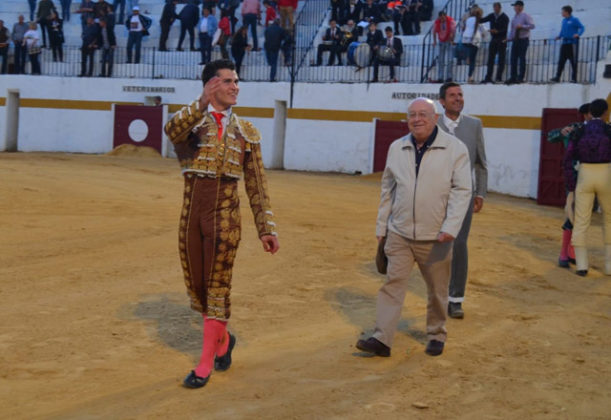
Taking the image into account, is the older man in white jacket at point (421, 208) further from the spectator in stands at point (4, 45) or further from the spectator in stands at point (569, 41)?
the spectator in stands at point (4, 45)

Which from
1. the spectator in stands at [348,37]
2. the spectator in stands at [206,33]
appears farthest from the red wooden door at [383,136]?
the spectator in stands at [206,33]

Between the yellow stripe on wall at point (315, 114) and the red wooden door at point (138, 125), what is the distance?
36cm

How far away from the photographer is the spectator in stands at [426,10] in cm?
2370

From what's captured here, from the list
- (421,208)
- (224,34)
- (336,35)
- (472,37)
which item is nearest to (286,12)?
(224,34)

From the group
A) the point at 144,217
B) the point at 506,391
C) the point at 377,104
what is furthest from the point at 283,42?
the point at 506,391

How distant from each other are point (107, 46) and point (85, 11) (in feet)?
6.40

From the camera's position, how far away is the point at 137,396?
536cm

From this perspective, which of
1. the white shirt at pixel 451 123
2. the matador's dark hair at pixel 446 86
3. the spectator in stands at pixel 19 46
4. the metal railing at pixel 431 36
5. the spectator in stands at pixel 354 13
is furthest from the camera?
the spectator in stands at pixel 19 46

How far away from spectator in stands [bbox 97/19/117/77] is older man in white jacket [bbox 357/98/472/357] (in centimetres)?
2122

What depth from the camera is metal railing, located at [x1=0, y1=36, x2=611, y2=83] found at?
19.3 metres

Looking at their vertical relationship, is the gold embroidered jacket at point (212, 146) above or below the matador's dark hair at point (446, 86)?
below

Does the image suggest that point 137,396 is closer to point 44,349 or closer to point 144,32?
point 44,349

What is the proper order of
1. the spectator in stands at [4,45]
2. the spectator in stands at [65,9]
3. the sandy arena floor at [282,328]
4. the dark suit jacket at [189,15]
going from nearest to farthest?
the sandy arena floor at [282,328], the dark suit jacket at [189,15], the spectator in stands at [4,45], the spectator in stands at [65,9]

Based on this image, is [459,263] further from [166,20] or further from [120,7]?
[120,7]
